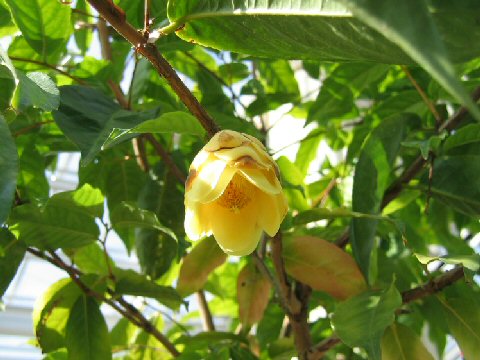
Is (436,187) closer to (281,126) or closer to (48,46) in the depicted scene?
(48,46)

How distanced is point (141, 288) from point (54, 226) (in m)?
0.12

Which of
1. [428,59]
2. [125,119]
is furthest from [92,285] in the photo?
[428,59]

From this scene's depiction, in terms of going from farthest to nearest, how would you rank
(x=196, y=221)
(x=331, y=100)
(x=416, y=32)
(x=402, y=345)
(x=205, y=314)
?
1. (x=205, y=314)
2. (x=331, y=100)
3. (x=402, y=345)
4. (x=196, y=221)
5. (x=416, y=32)

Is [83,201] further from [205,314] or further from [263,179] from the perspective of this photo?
[205,314]

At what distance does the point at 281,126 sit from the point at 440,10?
2398mm

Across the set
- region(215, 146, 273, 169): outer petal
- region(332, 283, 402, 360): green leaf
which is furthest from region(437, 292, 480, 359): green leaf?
region(215, 146, 273, 169): outer petal

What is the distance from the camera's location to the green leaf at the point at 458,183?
0.70m

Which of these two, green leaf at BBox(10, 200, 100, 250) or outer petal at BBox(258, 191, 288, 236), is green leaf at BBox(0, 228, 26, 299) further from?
outer petal at BBox(258, 191, 288, 236)

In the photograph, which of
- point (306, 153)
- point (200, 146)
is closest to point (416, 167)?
point (200, 146)

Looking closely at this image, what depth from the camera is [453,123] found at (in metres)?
0.77

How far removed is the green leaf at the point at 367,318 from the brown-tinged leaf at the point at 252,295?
18cm

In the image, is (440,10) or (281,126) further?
(281,126)

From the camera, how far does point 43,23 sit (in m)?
0.70

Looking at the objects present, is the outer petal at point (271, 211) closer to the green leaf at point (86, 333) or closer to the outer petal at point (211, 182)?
the outer petal at point (211, 182)
